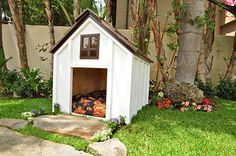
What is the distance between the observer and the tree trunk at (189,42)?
696 cm

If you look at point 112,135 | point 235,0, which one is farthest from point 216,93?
point 112,135

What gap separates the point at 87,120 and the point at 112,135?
3.30 ft

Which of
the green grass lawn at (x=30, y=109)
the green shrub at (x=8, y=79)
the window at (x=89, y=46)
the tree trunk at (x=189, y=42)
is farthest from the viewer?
the green shrub at (x=8, y=79)

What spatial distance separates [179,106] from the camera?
21.2ft

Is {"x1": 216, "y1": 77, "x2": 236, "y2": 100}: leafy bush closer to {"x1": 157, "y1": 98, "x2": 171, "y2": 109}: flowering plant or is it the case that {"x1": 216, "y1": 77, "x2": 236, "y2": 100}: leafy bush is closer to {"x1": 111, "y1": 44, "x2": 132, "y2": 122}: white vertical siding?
{"x1": 157, "y1": 98, "x2": 171, "y2": 109}: flowering plant

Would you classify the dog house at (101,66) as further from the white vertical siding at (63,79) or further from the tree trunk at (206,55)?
the tree trunk at (206,55)

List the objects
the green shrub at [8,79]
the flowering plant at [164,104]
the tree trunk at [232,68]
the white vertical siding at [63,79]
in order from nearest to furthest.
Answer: the white vertical siding at [63,79] < the flowering plant at [164,104] < the green shrub at [8,79] < the tree trunk at [232,68]

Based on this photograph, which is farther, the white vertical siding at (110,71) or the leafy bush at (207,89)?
the leafy bush at (207,89)

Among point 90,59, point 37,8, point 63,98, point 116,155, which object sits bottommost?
point 116,155

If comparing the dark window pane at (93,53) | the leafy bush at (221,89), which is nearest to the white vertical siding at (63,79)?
the dark window pane at (93,53)

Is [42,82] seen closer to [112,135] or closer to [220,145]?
[112,135]

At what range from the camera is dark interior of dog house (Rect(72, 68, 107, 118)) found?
5.52 m

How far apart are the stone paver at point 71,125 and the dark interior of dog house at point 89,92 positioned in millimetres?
314

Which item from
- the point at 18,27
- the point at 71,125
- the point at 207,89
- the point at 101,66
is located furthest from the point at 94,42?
the point at 207,89
